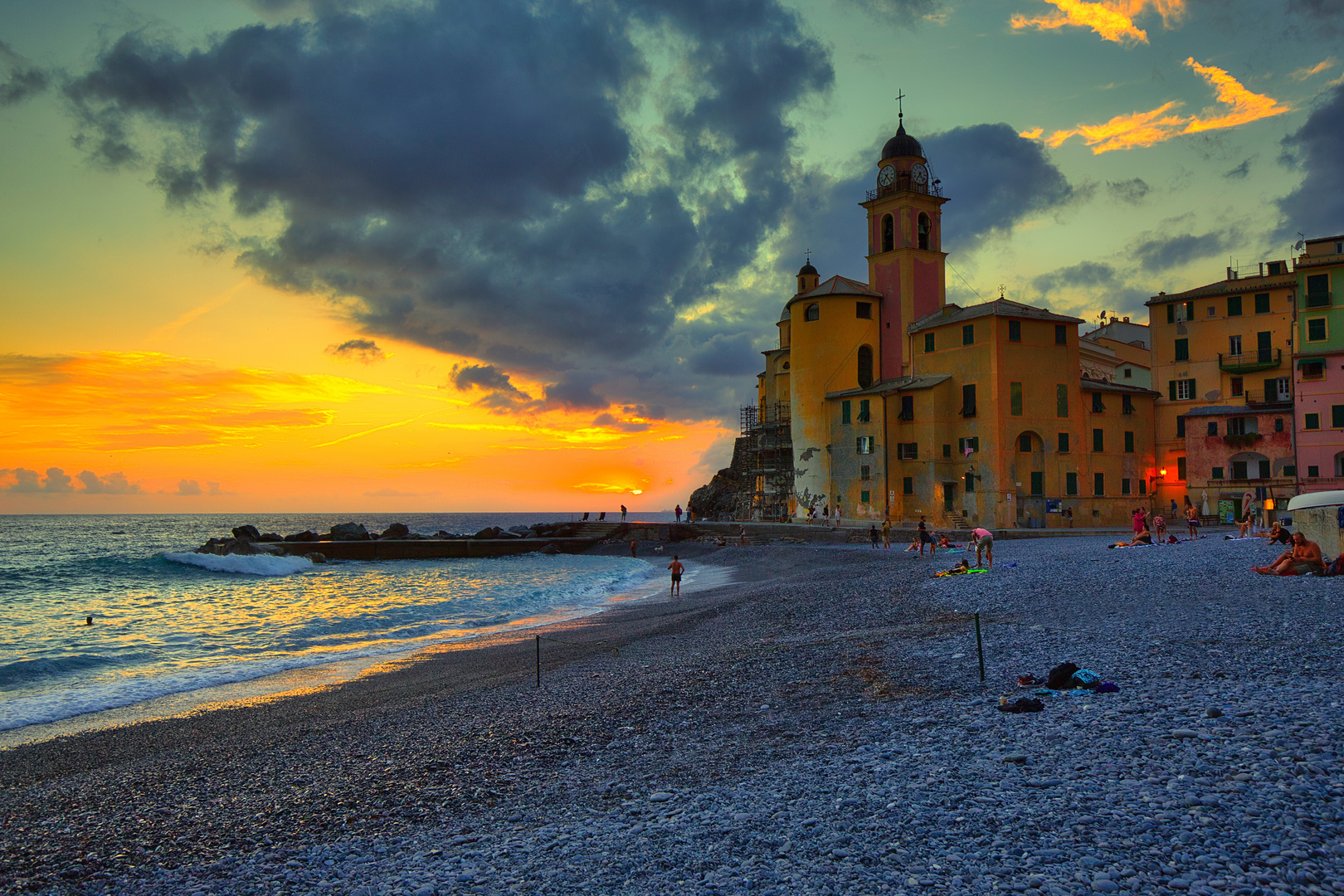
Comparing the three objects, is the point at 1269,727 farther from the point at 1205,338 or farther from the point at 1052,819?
the point at 1205,338

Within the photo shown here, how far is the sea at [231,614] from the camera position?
17094 millimetres

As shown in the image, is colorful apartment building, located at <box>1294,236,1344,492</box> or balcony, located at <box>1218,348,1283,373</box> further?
balcony, located at <box>1218,348,1283,373</box>

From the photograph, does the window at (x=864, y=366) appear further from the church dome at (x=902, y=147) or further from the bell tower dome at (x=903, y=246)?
the church dome at (x=902, y=147)

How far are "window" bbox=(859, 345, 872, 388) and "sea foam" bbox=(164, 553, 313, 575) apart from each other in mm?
38608

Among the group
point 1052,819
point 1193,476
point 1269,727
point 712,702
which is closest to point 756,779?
point 1052,819

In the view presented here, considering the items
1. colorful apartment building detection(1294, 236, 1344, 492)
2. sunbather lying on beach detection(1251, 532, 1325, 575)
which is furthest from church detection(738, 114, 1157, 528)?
sunbather lying on beach detection(1251, 532, 1325, 575)

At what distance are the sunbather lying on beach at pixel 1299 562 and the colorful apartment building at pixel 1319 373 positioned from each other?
34330 millimetres

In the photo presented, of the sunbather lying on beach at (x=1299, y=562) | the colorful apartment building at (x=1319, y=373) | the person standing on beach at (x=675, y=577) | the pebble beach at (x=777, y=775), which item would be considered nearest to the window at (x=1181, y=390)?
the colorful apartment building at (x=1319, y=373)

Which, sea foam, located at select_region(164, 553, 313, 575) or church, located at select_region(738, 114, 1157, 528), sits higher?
church, located at select_region(738, 114, 1157, 528)

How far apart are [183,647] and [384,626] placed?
A: 574 cm

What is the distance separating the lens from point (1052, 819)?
573 centimetres

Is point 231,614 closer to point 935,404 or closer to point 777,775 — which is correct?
point 777,775

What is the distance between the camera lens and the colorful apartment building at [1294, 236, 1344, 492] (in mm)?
43000

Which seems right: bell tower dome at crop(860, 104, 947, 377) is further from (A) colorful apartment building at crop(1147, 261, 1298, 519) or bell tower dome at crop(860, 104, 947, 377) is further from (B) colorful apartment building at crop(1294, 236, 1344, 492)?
(B) colorful apartment building at crop(1294, 236, 1344, 492)
